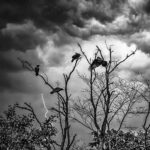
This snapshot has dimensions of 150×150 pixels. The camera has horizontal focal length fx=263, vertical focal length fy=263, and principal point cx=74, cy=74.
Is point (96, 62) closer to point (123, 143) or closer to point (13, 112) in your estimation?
point (123, 143)

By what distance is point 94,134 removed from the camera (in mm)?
15695

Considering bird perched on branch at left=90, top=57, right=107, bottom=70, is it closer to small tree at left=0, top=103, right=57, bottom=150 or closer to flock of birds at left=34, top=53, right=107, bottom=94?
flock of birds at left=34, top=53, right=107, bottom=94

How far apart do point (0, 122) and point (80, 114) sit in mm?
6161

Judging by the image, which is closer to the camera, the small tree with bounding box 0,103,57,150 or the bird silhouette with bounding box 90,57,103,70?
the bird silhouette with bounding box 90,57,103,70

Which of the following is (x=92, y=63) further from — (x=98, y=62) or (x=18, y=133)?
(x=18, y=133)

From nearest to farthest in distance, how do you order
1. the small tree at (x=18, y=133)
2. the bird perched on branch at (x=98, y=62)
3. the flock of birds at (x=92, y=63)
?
the flock of birds at (x=92, y=63) → the bird perched on branch at (x=98, y=62) → the small tree at (x=18, y=133)

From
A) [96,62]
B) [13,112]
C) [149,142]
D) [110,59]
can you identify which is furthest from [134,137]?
[96,62]

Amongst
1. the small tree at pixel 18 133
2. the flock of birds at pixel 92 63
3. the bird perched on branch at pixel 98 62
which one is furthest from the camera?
the small tree at pixel 18 133

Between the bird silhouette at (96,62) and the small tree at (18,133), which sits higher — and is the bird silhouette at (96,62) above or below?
below

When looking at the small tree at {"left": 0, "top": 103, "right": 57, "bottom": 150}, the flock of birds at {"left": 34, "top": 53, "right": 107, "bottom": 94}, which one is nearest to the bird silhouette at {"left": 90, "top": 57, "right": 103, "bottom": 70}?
the flock of birds at {"left": 34, "top": 53, "right": 107, "bottom": 94}

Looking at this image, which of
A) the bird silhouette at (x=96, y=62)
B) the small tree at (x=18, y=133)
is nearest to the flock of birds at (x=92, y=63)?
the bird silhouette at (x=96, y=62)

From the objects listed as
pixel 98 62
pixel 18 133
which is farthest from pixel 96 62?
pixel 18 133

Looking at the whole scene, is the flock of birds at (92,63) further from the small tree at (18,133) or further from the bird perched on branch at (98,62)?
the small tree at (18,133)

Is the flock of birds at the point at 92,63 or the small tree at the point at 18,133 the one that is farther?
the small tree at the point at 18,133
